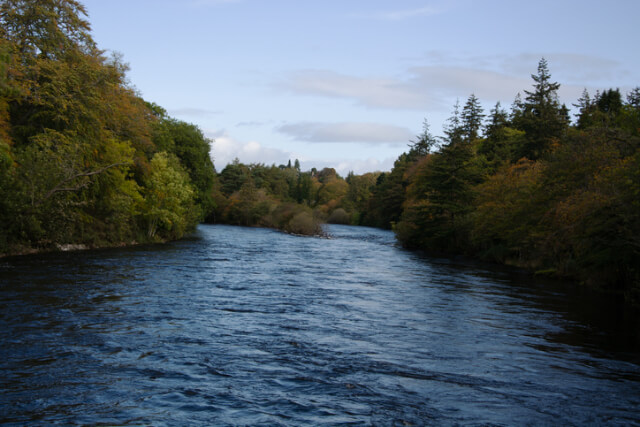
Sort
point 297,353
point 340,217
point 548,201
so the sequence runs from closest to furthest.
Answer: point 297,353
point 548,201
point 340,217

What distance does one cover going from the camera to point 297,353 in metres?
10.1

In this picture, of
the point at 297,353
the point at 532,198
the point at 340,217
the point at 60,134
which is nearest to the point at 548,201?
the point at 532,198

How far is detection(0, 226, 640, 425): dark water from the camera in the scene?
723 centimetres

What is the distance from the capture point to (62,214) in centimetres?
2403

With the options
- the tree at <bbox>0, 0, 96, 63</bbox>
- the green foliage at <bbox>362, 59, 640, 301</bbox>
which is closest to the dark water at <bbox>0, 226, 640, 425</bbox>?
the green foliage at <bbox>362, 59, 640, 301</bbox>

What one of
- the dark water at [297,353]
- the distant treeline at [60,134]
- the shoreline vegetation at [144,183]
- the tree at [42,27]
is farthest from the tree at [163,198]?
the dark water at [297,353]

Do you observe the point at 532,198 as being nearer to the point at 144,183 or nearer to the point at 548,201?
the point at 548,201

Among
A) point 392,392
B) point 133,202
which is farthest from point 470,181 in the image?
point 392,392

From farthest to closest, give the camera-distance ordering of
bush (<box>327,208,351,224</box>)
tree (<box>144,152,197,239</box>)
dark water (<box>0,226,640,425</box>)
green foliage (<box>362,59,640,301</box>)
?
bush (<box>327,208,351,224</box>), tree (<box>144,152,197,239</box>), green foliage (<box>362,59,640,301</box>), dark water (<box>0,226,640,425</box>)

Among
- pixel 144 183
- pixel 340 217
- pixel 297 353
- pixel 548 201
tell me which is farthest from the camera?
pixel 340 217

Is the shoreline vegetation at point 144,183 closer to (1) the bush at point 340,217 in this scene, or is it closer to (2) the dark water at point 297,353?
(2) the dark water at point 297,353

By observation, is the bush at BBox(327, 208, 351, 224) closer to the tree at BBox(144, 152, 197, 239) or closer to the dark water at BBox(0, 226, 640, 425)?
the tree at BBox(144, 152, 197, 239)

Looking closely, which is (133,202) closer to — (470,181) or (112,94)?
(112,94)

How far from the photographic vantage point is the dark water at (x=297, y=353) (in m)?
7.23
